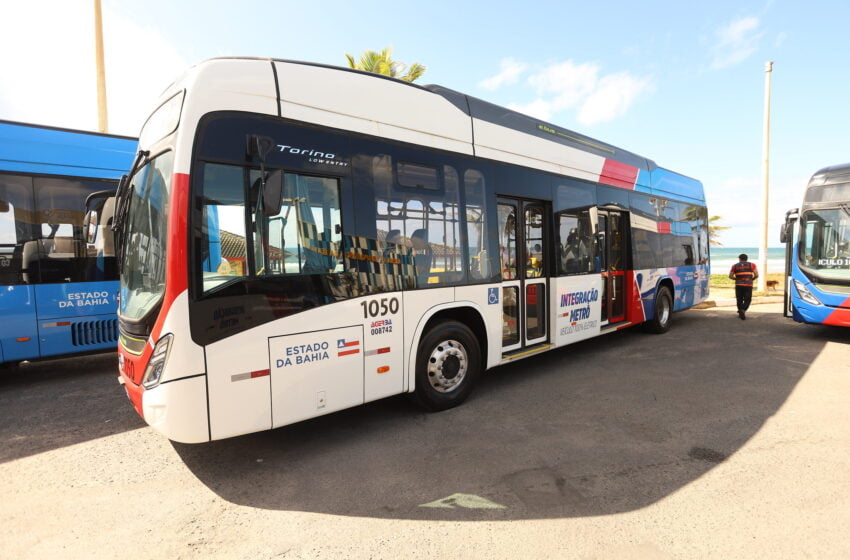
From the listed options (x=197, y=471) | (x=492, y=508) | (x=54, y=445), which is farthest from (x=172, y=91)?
(x=492, y=508)

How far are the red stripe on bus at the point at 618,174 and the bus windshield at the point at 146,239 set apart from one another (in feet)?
21.7

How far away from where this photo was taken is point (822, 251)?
860cm

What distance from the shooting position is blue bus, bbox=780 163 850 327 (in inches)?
324

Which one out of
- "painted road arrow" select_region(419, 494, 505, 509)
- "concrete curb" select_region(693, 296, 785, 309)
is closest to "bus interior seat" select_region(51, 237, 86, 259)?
"painted road arrow" select_region(419, 494, 505, 509)

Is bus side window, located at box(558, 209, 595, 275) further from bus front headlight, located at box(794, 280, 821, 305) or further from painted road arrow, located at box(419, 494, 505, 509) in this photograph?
bus front headlight, located at box(794, 280, 821, 305)

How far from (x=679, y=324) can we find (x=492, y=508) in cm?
979

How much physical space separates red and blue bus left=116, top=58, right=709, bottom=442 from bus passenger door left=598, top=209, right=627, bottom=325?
5.93 feet

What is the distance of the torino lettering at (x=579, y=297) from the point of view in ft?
21.1

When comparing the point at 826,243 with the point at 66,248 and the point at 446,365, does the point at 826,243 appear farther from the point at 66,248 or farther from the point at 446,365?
the point at 66,248

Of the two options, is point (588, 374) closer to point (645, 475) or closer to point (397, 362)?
point (645, 475)

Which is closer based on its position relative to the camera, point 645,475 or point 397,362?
point 645,475

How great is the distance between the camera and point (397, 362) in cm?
432

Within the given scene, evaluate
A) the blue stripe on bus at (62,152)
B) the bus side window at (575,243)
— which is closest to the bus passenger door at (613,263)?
the bus side window at (575,243)

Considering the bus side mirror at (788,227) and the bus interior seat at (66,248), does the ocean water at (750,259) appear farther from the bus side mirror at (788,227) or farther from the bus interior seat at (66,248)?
the bus interior seat at (66,248)
